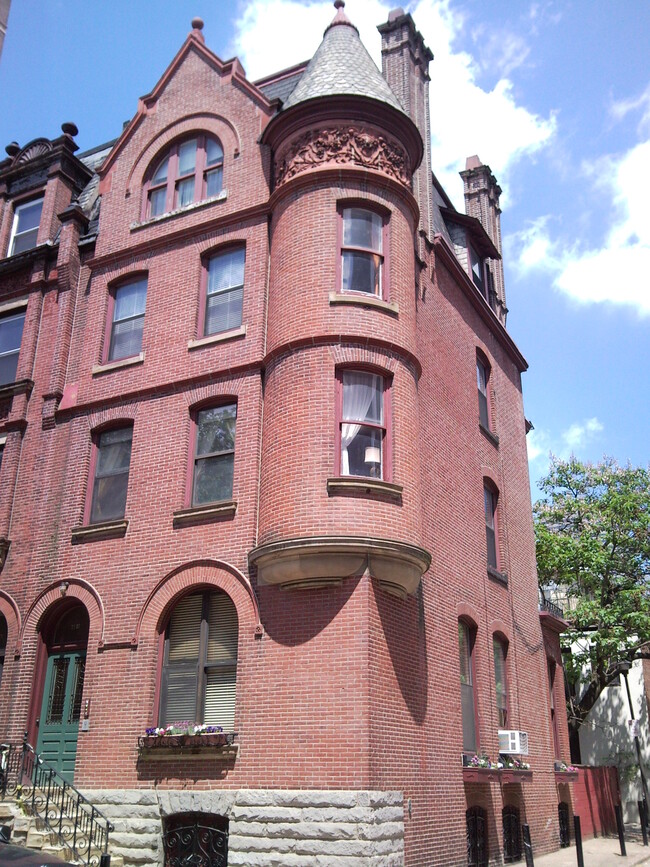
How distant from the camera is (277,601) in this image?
557 inches

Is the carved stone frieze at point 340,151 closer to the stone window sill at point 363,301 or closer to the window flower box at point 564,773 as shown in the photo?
the stone window sill at point 363,301

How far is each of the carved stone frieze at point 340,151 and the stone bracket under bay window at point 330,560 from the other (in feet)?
25.1

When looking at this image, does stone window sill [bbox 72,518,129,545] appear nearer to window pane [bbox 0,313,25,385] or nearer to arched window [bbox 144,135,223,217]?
window pane [bbox 0,313,25,385]

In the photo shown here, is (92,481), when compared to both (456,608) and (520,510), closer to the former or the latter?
(456,608)

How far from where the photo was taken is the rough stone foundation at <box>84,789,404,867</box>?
1234 centimetres

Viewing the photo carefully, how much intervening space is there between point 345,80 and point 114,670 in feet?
40.4

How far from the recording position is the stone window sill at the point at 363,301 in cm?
1566

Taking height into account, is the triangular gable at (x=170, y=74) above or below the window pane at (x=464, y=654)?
above

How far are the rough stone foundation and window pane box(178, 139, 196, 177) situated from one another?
1337cm

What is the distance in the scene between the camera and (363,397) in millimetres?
15297

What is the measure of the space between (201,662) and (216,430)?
444 cm

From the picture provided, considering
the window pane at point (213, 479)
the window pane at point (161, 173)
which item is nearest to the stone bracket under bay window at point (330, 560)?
the window pane at point (213, 479)

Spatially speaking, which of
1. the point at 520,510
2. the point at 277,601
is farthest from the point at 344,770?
the point at 520,510

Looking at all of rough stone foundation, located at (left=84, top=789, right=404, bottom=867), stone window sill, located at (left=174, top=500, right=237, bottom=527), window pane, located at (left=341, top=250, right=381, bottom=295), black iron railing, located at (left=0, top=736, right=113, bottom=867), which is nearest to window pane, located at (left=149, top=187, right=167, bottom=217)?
window pane, located at (left=341, top=250, right=381, bottom=295)
